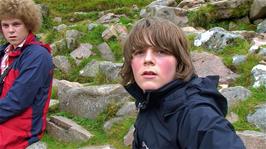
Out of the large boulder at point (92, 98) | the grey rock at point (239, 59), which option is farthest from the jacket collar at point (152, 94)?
the grey rock at point (239, 59)

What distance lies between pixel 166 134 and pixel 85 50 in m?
6.97

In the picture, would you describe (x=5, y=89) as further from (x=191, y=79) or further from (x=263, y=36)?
(x=263, y=36)

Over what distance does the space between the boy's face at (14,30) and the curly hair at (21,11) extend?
0.14 feet

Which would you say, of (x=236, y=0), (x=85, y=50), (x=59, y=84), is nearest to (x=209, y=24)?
(x=236, y=0)

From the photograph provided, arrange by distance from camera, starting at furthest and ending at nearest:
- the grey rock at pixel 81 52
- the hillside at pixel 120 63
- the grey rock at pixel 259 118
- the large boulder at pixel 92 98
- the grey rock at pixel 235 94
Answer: the grey rock at pixel 81 52 < the large boulder at pixel 92 98 < the hillside at pixel 120 63 < the grey rock at pixel 235 94 < the grey rock at pixel 259 118

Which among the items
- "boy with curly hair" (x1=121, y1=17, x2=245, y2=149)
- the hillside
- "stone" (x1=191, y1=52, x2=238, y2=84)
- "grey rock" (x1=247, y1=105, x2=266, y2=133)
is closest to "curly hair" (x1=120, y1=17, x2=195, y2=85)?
"boy with curly hair" (x1=121, y1=17, x2=245, y2=149)

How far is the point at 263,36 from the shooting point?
8945mm

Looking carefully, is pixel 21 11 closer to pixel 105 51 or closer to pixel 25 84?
pixel 25 84

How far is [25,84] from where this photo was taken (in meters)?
4.84

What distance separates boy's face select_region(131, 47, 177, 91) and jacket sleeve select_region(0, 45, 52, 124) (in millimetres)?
2487

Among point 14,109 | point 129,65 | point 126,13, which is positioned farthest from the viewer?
point 126,13

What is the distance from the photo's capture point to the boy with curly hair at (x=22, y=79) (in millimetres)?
4855

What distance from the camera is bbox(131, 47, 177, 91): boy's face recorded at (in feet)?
8.57

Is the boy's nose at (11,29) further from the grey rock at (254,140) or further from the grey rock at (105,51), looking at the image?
the grey rock at (105,51)
